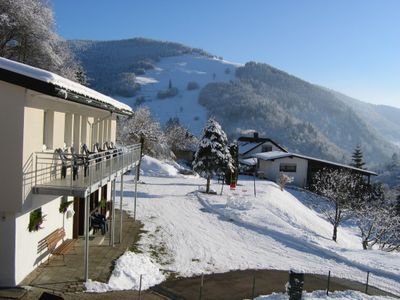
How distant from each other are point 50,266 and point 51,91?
19.8ft

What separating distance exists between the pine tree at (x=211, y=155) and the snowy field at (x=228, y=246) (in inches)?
132

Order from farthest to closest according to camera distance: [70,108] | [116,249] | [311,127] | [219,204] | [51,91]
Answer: [311,127]
[219,204]
[116,249]
[70,108]
[51,91]

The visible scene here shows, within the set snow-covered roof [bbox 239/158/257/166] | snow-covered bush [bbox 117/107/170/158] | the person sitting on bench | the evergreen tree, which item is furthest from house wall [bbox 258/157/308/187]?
the person sitting on bench

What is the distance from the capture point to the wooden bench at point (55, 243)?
1385 cm

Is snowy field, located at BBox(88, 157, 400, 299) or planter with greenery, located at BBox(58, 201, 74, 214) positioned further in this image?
snowy field, located at BBox(88, 157, 400, 299)

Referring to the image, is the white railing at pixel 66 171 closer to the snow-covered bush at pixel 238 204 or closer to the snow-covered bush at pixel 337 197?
the snow-covered bush at pixel 238 204

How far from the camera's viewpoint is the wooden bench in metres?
13.8

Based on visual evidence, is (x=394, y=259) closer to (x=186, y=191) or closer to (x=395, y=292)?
(x=395, y=292)

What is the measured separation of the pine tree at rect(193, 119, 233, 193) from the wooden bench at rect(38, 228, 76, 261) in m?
19.0

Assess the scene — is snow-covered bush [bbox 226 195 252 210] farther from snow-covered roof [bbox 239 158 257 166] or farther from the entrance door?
snow-covered roof [bbox 239 158 257 166]

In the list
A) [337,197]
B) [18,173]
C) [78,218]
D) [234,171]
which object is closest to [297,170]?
[234,171]

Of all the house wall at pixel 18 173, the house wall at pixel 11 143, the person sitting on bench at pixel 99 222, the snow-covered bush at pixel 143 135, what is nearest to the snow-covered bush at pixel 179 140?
the snow-covered bush at pixel 143 135

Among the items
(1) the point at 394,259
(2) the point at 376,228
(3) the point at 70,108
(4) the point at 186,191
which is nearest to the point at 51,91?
(3) the point at 70,108

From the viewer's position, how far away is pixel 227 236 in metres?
21.4
